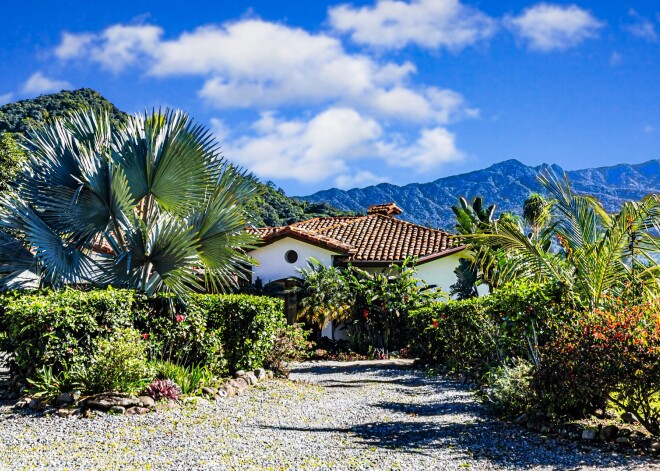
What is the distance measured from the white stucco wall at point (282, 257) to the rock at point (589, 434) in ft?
48.9

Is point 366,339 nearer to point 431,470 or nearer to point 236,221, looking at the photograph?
point 236,221

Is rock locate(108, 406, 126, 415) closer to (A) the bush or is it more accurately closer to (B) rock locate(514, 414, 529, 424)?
(A) the bush

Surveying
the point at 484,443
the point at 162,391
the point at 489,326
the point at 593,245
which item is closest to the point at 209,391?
the point at 162,391

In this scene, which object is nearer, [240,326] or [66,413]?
[66,413]

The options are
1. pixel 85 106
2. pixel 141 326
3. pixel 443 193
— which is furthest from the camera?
pixel 443 193

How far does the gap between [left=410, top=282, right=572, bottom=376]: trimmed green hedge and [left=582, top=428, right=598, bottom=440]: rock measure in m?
1.84

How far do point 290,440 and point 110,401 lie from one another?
2847mm

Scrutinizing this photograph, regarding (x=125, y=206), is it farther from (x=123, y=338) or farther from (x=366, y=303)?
(x=366, y=303)

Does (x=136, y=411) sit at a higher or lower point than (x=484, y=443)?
higher

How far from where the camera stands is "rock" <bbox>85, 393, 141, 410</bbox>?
8797 mm

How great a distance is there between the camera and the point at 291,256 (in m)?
22.2

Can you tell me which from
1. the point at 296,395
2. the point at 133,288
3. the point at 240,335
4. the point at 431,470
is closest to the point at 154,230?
the point at 133,288

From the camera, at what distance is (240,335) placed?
12.2 meters

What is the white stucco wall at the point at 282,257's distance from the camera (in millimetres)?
22125
